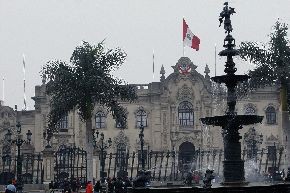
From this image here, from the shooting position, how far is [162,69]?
62.6 metres

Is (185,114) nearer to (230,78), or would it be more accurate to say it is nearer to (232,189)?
(230,78)

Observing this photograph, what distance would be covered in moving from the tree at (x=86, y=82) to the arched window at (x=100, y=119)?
958 inches

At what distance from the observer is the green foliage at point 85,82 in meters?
37.3

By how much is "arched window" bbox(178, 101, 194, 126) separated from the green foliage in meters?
23.3

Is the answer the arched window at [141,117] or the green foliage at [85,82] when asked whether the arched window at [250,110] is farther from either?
the green foliage at [85,82]

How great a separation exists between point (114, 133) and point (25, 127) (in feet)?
31.6

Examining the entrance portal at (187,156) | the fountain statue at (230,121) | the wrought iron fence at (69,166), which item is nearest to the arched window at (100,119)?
the wrought iron fence at (69,166)

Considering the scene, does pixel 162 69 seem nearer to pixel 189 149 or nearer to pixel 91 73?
pixel 189 149

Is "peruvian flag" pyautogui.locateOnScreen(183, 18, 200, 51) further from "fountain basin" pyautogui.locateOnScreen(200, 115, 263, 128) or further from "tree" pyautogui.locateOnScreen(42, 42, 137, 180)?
"fountain basin" pyautogui.locateOnScreen(200, 115, 263, 128)

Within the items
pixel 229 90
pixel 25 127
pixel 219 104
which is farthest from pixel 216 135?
pixel 229 90

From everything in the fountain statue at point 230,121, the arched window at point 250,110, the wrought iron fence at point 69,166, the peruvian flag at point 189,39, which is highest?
the peruvian flag at point 189,39

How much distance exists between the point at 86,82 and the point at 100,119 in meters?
26.6

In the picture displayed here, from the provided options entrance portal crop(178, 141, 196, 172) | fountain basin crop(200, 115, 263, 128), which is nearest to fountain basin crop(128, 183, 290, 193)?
fountain basin crop(200, 115, 263, 128)

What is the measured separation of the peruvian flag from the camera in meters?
55.3
